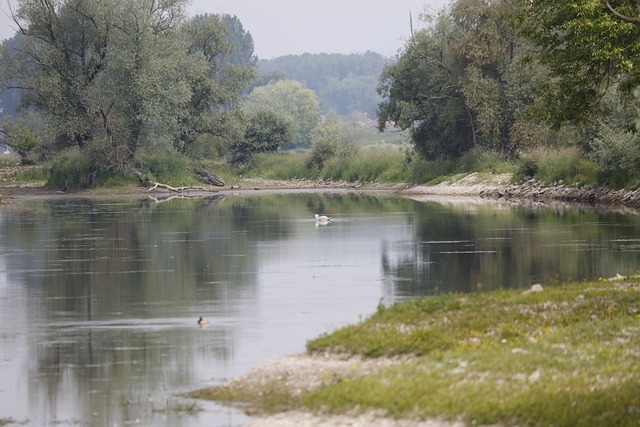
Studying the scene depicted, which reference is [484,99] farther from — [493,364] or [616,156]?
[493,364]

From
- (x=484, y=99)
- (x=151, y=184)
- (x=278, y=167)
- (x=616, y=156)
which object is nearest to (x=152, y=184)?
(x=151, y=184)

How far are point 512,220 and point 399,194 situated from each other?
1303 inches

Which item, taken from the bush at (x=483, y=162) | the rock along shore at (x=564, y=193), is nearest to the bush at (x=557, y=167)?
the rock along shore at (x=564, y=193)

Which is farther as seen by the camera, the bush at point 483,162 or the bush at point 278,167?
the bush at point 278,167

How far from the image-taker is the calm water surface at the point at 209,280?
671 inches

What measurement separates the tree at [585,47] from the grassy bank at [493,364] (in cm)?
1263

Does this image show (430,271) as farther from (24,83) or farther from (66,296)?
(24,83)

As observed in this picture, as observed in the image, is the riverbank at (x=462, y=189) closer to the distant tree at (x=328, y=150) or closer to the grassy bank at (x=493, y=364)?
the distant tree at (x=328, y=150)

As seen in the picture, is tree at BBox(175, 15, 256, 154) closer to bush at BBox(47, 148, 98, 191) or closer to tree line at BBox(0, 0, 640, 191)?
tree line at BBox(0, 0, 640, 191)

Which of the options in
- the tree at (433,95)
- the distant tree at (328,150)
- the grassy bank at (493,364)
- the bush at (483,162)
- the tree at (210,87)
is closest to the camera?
the grassy bank at (493,364)

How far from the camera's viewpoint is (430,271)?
30750mm

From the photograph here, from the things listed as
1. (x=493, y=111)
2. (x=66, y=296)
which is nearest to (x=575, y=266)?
(x=66, y=296)

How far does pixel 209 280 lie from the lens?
1184 inches

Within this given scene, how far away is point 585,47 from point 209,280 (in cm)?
1246
